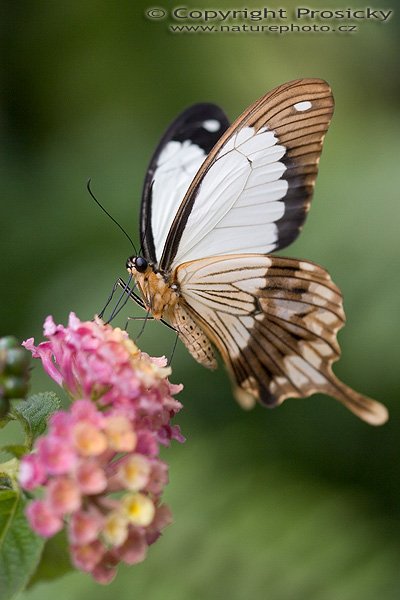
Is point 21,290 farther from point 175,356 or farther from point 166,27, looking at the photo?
point 166,27

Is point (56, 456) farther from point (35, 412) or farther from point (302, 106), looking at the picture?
point (302, 106)

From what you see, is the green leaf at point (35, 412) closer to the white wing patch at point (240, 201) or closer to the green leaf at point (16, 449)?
the green leaf at point (16, 449)

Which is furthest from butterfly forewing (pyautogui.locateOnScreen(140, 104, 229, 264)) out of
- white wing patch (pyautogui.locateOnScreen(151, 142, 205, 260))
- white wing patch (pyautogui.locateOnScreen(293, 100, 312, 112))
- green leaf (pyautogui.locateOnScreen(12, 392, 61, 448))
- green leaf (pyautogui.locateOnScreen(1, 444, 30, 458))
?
green leaf (pyautogui.locateOnScreen(1, 444, 30, 458))

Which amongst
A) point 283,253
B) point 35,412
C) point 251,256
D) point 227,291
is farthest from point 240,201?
point 283,253

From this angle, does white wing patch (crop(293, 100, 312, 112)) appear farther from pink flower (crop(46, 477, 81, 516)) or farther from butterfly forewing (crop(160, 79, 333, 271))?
pink flower (crop(46, 477, 81, 516))

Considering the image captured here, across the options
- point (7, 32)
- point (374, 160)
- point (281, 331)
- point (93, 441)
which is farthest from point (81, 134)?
point (93, 441)

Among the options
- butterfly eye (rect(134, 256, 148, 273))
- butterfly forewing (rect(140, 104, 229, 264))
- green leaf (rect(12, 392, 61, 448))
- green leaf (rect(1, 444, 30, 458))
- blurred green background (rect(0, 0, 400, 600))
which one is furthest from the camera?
blurred green background (rect(0, 0, 400, 600))

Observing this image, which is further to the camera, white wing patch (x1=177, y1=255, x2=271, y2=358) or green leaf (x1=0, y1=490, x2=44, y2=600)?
white wing patch (x1=177, y1=255, x2=271, y2=358)
